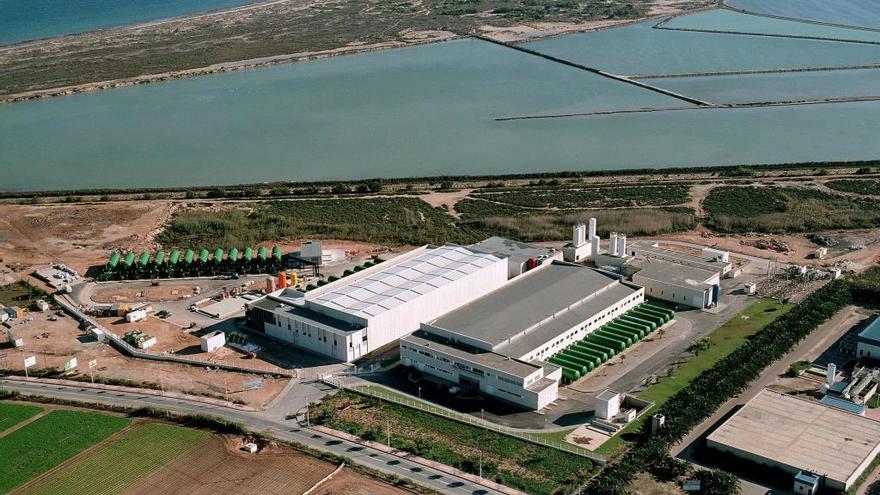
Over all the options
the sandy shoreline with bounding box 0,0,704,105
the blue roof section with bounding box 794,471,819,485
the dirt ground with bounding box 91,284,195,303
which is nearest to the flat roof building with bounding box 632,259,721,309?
the blue roof section with bounding box 794,471,819,485

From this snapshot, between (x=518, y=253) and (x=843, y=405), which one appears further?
(x=518, y=253)

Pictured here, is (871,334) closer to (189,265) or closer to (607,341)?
(607,341)

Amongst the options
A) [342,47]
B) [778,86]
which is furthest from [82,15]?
[778,86]

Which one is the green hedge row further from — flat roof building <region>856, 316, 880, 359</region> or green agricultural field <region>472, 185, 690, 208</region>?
green agricultural field <region>472, 185, 690, 208</region>

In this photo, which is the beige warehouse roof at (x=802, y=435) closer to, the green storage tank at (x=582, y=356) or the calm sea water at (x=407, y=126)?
the green storage tank at (x=582, y=356)

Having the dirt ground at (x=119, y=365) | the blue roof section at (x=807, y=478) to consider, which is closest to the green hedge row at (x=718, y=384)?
the blue roof section at (x=807, y=478)

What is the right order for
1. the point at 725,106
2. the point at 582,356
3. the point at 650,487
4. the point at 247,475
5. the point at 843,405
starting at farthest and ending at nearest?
the point at 725,106 < the point at 582,356 < the point at 843,405 < the point at 247,475 < the point at 650,487
